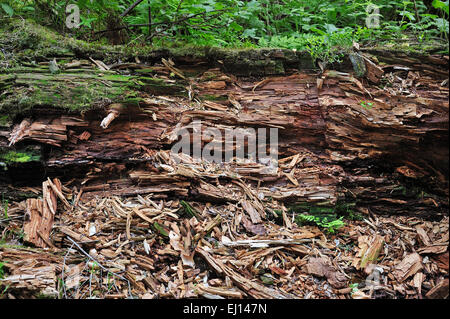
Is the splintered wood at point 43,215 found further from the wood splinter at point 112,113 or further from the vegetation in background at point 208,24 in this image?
the vegetation in background at point 208,24

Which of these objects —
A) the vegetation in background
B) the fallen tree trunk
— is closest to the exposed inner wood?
the fallen tree trunk

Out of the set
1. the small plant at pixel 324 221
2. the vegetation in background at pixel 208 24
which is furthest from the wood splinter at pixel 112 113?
the small plant at pixel 324 221

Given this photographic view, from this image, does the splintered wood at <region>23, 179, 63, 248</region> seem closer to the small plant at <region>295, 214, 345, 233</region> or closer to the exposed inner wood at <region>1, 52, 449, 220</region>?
the exposed inner wood at <region>1, 52, 449, 220</region>

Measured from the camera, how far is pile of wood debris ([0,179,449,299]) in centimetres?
247

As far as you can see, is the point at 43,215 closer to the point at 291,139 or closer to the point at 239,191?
the point at 239,191

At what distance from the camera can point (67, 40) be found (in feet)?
12.0

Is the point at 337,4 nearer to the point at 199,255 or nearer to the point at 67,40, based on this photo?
the point at 67,40

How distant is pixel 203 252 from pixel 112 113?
1822 mm

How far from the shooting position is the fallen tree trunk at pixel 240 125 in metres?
3.11

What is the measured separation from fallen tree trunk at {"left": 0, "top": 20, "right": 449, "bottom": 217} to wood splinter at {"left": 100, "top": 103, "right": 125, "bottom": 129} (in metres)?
0.01

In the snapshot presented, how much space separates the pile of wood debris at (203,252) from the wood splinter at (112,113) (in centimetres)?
81

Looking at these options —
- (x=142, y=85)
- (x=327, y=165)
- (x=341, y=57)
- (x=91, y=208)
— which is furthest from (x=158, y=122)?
(x=341, y=57)

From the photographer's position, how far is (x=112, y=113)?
3285mm

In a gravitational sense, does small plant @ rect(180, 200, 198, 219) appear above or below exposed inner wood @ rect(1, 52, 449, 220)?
below
